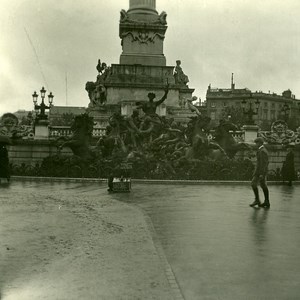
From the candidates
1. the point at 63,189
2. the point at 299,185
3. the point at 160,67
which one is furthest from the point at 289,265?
the point at 160,67

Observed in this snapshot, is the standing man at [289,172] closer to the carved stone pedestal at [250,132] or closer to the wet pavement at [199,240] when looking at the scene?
the wet pavement at [199,240]

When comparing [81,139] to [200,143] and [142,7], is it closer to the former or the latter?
[200,143]

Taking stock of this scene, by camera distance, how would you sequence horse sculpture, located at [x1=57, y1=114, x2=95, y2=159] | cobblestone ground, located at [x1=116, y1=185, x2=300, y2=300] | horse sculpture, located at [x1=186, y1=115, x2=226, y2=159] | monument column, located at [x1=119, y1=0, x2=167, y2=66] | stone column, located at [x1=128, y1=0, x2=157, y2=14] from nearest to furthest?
cobblestone ground, located at [x1=116, y1=185, x2=300, y2=300] < horse sculpture, located at [x1=186, y1=115, x2=226, y2=159] < horse sculpture, located at [x1=57, y1=114, x2=95, y2=159] < monument column, located at [x1=119, y1=0, x2=167, y2=66] < stone column, located at [x1=128, y1=0, x2=157, y2=14]

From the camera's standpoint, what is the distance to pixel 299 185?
2702 centimetres

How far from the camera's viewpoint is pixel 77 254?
30.1 feet

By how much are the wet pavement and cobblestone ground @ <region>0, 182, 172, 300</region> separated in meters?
0.03

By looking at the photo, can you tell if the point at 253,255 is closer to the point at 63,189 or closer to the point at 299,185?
the point at 63,189

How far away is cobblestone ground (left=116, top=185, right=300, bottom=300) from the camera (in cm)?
715

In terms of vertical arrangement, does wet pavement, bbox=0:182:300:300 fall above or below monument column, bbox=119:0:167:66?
below

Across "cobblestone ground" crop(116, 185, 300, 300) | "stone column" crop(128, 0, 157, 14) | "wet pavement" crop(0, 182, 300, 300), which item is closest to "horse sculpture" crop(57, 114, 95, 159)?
"wet pavement" crop(0, 182, 300, 300)

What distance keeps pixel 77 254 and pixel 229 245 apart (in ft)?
7.71

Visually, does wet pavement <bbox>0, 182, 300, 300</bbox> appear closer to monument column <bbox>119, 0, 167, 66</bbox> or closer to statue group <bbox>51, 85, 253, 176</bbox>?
statue group <bbox>51, 85, 253, 176</bbox>

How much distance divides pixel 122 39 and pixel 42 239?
35913mm

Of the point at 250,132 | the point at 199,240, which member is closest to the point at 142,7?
the point at 250,132
